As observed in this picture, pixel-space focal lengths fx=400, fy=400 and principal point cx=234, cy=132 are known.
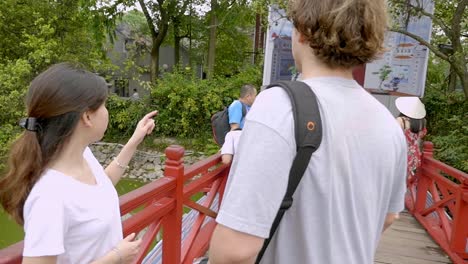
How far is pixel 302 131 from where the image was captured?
0.88 m

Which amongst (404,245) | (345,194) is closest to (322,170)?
(345,194)

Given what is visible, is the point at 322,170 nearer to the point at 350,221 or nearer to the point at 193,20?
the point at 350,221

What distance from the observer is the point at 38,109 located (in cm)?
114

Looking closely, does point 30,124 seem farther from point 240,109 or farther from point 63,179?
point 240,109

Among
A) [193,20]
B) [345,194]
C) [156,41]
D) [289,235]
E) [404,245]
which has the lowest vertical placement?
[404,245]

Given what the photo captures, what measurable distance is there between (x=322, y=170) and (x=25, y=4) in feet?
45.1

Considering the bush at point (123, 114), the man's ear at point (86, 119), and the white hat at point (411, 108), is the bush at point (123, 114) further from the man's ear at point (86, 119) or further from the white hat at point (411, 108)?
the man's ear at point (86, 119)

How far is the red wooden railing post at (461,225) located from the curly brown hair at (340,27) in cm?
318

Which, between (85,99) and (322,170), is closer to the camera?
(322,170)

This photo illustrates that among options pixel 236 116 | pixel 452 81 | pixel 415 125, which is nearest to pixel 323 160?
pixel 236 116

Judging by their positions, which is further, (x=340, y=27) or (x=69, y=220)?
(x=69, y=220)

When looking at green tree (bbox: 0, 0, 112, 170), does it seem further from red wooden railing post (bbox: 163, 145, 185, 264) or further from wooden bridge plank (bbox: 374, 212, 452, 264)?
wooden bridge plank (bbox: 374, 212, 452, 264)

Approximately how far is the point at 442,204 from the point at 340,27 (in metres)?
3.88

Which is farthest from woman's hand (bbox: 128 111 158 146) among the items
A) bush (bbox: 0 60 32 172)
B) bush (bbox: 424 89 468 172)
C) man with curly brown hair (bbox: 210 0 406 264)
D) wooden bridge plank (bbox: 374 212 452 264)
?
bush (bbox: 0 60 32 172)
